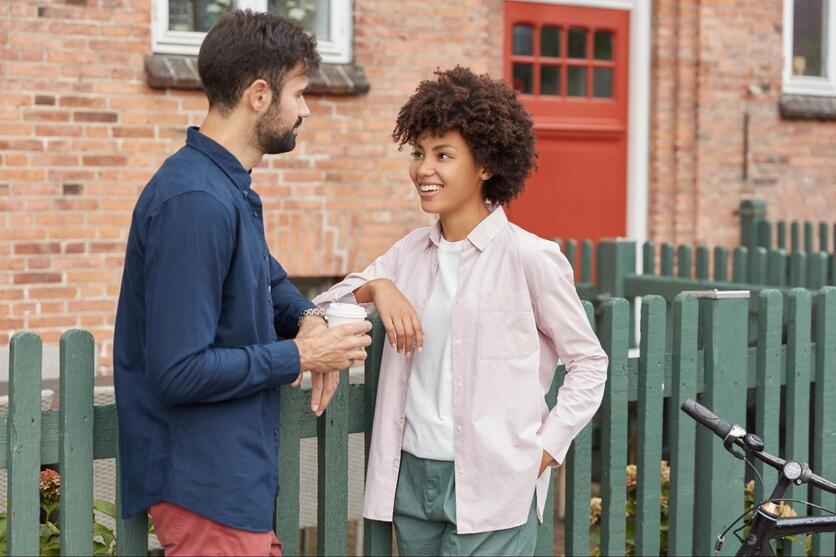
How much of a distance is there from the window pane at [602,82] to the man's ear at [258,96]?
22.5 feet

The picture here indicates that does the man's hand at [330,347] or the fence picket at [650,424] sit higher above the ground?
the man's hand at [330,347]

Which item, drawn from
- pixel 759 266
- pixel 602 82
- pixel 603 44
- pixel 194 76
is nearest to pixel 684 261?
pixel 759 266

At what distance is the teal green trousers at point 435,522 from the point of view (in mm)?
2902

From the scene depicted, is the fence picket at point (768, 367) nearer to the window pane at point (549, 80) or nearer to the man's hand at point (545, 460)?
the man's hand at point (545, 460)

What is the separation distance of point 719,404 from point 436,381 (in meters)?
1.55

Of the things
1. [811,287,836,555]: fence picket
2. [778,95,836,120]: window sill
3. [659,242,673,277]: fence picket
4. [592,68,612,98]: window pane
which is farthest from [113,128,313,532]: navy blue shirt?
[778,95,836,120]: window sill

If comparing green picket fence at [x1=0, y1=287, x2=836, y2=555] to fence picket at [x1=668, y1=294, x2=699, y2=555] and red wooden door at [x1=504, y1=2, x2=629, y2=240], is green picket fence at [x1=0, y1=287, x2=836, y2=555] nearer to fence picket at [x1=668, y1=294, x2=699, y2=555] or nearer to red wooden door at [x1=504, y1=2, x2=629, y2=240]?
fence picket at [x1=668, y1=294, x2=699, y2=555]

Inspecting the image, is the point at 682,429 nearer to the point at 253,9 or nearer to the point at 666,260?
the point at 666,260

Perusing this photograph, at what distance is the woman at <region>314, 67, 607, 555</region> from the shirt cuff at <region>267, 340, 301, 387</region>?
0.40 meters

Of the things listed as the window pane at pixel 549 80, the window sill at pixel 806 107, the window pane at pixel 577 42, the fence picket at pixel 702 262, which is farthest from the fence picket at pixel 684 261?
the window sill at pixel 806 107

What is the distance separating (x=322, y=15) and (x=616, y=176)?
2.90 meters

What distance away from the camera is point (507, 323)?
2.96 metres

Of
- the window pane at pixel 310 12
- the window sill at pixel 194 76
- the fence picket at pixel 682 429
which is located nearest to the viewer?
the fence picket at pixel 682 429

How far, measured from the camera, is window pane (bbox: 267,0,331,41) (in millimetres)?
7664
